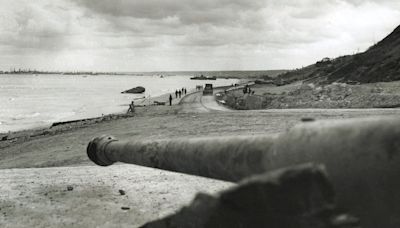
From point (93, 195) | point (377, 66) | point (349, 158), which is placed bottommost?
point (93, 195)

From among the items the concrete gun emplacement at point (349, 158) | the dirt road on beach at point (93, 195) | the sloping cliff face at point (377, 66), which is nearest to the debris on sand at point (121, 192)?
the dirt road on beach at point (93, 195)

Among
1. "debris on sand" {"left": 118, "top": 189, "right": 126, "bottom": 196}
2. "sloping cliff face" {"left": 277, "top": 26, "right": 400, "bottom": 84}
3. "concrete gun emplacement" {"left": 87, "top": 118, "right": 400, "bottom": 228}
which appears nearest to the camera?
"concrete gun emplacement" {"left": 87, "top": 118, "right": 400, "bottom": 228}

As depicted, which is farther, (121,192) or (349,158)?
(121,192)

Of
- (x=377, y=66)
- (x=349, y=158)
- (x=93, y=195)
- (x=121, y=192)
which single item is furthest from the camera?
(x=377, y=66)

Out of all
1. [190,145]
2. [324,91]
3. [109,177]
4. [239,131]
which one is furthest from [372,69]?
[190,145]

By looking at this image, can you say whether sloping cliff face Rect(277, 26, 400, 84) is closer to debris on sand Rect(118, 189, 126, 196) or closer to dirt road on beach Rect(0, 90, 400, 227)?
dirt road on beach Rect(0, 90, 400, 227)

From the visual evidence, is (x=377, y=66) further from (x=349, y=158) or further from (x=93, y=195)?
(x=349, y=158)

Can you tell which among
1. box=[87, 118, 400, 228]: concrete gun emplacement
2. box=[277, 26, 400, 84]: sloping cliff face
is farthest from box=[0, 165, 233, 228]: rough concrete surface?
box=[277, 26, 400, 84]: sloping cliff face

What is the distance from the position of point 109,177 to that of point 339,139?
554cm

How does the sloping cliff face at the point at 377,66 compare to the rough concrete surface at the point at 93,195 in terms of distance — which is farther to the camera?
the sloping cliff face at the point at 377,66

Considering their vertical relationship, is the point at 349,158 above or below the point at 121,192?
above

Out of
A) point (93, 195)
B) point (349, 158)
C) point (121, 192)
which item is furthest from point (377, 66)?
point (349, 158)

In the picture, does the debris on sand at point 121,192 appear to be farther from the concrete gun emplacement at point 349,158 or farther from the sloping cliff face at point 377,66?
the sloping cliff face at point 377,66

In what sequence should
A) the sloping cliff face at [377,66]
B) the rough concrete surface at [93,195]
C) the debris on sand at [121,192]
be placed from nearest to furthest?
1. the rough concrete surface at [93,195]
2. the debris on sand at [121,192]
3. the sloping cliff face at [377,66]
